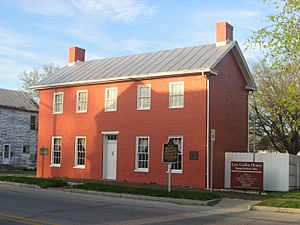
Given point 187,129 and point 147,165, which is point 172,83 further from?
point 147,165

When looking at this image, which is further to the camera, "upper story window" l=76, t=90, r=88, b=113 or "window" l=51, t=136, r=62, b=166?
"window" l=51, t=136, r=62, b=166

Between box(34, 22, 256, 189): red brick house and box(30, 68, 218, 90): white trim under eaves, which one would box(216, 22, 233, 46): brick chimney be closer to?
box(34, 22, 256, 189): red brick house

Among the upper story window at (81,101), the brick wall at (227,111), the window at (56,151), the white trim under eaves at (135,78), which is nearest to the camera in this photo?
the white trim under eaves at (135,78)

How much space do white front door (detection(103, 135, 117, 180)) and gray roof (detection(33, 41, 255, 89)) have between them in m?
3.50

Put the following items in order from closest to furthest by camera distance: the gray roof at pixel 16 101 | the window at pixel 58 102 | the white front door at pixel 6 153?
the window at pixel 58 102
the white front door at pixel 6 153
the gray roof at pixel 16 101

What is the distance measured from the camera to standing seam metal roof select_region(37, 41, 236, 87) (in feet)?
73.3

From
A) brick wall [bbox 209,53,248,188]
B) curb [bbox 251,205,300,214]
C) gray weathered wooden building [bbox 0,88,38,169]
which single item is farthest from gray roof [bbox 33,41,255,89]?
gray weathered wooden building [bbox 0,88,38,169]

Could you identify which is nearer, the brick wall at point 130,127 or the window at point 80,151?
the brick wall at point 130,127

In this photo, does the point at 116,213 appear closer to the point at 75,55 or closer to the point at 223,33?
the point at 223,33

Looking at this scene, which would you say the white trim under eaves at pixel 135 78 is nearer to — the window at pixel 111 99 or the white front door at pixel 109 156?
the window at pixel 111 99

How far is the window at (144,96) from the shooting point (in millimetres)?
23312

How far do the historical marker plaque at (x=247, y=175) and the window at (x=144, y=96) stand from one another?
6.24 meters

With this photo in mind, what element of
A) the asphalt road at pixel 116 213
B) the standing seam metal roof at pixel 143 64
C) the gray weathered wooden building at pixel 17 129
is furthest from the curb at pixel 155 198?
the gray weathered wooden building at pixel 17 129

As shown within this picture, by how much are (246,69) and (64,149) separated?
1220 centimetres
